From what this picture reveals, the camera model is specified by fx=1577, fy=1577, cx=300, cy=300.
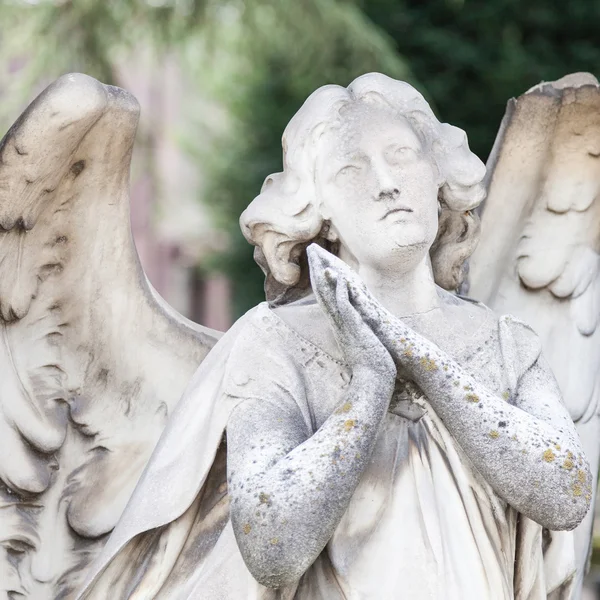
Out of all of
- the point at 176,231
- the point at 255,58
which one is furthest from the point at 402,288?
the point at 176,231

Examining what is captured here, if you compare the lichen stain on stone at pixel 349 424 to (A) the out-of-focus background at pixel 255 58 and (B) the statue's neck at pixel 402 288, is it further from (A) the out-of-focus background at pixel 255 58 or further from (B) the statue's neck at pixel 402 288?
(A) the out-of-focus background at pixel 255 58

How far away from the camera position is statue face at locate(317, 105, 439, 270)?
3.84 meters

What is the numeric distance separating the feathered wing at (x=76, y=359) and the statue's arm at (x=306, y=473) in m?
0.91

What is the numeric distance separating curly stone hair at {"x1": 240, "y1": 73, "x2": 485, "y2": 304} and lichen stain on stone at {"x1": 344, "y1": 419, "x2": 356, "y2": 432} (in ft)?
2.02

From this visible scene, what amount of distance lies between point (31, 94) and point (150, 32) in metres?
0.93

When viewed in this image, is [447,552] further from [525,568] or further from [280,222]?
[280,222]

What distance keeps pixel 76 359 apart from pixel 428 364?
1.28m

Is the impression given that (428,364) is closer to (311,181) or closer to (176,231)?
(311,181)

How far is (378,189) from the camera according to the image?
385cm

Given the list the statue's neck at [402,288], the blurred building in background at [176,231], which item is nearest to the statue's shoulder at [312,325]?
the statue's neck at [402,288]

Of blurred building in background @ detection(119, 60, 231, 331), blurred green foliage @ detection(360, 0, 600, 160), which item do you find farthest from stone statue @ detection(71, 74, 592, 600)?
blurred building in background @ detection(119, 60, 231, 331)

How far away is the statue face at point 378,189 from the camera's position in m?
3.84

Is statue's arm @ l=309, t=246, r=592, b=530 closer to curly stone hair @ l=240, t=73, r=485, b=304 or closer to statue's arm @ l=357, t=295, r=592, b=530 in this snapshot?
statue's arm @ l=357, t=295, r=592, b=530

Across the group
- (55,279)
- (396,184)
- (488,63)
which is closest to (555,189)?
(396,184)
